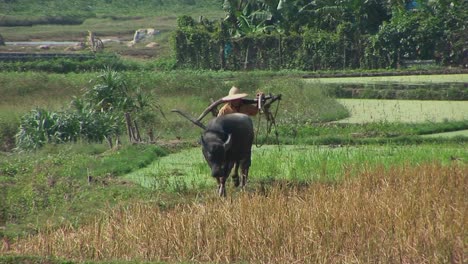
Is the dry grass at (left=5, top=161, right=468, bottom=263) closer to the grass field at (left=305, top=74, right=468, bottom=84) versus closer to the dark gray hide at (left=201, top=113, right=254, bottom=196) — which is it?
the dark gray hide at (left=201, top=113, right=254, bottom=196)

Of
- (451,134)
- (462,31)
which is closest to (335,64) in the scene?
(462,31)

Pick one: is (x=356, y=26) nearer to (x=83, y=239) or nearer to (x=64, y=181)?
(x=64, y=181)

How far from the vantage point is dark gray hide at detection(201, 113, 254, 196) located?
10398 millimetres

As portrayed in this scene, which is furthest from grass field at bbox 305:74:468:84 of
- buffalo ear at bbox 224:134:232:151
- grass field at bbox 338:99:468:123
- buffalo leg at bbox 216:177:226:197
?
buffalo leg at bbox 216:177:226:197

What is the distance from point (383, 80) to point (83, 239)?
1585cm

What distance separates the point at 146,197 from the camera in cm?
1040

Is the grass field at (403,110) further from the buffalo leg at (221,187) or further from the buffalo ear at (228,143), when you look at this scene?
the buffalo leg at (221,187)

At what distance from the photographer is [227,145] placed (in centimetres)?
1044

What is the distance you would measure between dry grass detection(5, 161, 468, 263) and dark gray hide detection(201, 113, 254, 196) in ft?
4.04

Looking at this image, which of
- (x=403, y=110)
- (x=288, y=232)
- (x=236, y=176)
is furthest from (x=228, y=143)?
(x=403, y=110)

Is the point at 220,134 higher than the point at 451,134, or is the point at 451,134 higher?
the point at 220,134

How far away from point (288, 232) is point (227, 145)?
8.82ft

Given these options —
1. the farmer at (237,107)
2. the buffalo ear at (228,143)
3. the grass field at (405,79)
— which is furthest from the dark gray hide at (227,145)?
the grass field at (405,79)

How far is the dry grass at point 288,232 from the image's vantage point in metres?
7.42
